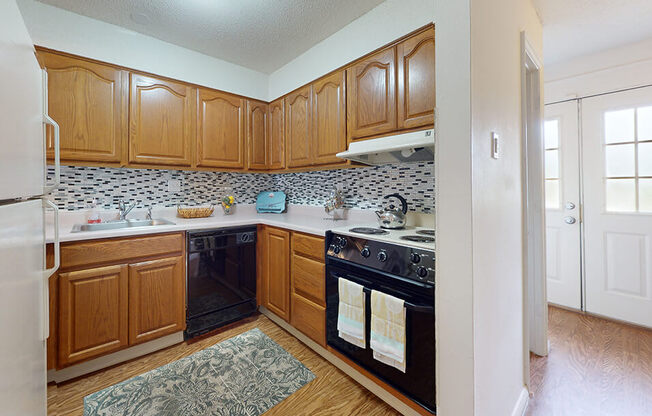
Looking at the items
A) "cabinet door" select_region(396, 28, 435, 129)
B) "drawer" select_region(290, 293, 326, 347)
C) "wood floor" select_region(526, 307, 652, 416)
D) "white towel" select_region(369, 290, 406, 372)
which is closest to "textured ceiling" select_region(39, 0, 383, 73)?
"cabinet door" select_region(396, 28, 435, 129)

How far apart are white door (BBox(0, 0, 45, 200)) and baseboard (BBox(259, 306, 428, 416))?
1.74 m

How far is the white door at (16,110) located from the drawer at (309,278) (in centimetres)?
145

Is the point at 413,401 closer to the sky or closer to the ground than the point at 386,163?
closer to the ground

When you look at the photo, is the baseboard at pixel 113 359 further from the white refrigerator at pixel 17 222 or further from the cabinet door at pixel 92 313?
the white refrigerator at pixel 17 222

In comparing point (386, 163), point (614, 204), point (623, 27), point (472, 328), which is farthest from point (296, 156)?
point (614, 204)

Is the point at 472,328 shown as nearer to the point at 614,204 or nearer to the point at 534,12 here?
the point at 534,12

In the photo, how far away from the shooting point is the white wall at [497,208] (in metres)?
1.04

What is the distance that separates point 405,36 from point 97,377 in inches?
115

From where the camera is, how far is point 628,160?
2.40 m

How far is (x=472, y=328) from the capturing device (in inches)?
39.9

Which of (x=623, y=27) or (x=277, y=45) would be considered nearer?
(x=623, y=27)

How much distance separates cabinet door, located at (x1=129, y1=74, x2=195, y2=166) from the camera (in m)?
2.20

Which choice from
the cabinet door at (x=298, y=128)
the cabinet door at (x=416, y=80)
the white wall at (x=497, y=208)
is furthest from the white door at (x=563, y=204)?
the cabinet door at (x=298, y=128)

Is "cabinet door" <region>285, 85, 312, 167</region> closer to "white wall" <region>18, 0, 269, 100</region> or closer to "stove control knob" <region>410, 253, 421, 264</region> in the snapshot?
"white wall" <region>18, 0, 269, 100</region>
